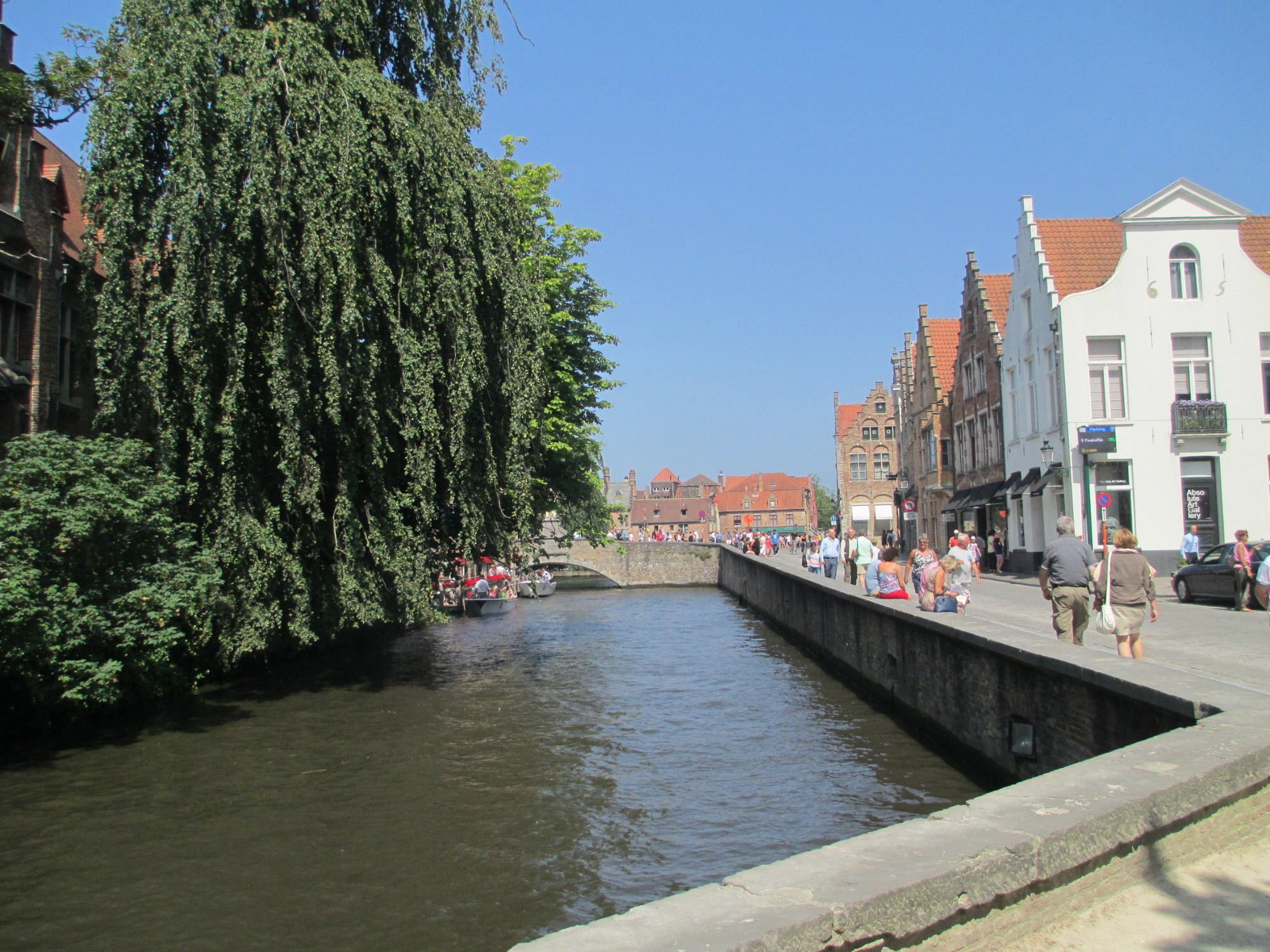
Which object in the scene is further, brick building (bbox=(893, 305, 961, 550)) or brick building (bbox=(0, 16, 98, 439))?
brick building (bbox=(893, 305, 961, 550))

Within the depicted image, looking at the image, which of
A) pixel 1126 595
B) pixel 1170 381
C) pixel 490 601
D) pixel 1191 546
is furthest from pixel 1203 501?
pixel 490 601

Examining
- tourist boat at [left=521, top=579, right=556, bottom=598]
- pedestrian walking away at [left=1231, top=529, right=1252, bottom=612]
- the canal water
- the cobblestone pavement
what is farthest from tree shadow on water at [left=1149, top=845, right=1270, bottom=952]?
tourist boat at [left=521, top=579, right=556, bottom=598]

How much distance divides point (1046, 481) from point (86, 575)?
2603 cm

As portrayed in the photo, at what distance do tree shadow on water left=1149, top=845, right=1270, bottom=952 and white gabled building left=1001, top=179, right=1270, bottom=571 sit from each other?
2557 centimetres

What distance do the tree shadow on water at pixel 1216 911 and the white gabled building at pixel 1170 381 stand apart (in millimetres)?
25570

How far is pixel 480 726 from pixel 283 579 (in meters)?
3.37

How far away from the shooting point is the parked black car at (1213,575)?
702 inches

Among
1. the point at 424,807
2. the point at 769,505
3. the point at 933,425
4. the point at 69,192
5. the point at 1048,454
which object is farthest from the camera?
the point at 769,505

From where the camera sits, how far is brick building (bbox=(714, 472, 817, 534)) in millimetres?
135375

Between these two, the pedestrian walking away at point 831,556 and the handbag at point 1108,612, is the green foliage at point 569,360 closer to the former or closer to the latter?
the pedestrian walking away at point 831,556

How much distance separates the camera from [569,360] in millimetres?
29156

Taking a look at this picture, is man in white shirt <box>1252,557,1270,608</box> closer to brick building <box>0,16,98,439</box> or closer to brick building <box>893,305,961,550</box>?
brick building <box>0,16,98,439</box>

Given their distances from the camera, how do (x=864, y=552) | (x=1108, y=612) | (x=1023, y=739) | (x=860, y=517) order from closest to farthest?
(x=1023, y=739) → (x=1108, y=612) → (x=864, y=552) → (x=860, y=517)

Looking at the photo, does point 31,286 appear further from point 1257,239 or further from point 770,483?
Answer: point 770,483
